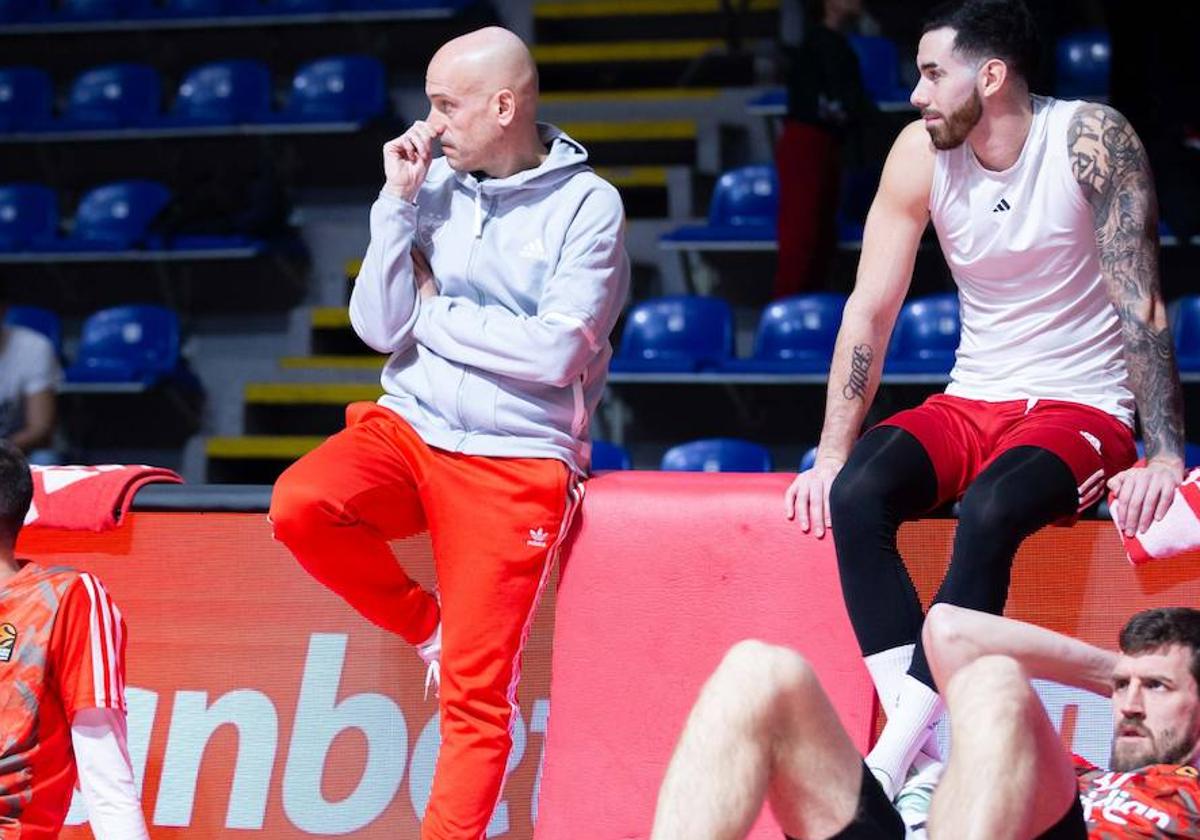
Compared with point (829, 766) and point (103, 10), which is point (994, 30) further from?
point (103, 10)

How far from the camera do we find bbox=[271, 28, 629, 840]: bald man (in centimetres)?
363

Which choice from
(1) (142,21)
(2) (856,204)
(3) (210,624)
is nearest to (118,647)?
(3) (210,624)

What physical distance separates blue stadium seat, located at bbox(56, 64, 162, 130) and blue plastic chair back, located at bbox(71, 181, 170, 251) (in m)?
0.48

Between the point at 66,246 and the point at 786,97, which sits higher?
the point at 786,97

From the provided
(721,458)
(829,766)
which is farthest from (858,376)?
(721,458)

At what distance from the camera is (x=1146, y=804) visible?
2941 millimetres

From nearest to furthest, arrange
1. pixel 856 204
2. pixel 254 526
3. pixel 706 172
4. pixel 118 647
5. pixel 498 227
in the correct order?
pixel 118 647 → pixel 498 227 → pixel 254 526 → pixel 856 204 → pixel 706 172

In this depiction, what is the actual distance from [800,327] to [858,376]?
336 cm

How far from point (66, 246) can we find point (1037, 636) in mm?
6552

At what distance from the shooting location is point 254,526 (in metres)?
4.16

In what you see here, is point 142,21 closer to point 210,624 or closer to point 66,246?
point 66,246

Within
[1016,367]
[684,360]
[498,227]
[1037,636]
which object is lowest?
[684,360]

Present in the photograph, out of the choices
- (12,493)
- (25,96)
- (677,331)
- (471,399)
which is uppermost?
(25,96)

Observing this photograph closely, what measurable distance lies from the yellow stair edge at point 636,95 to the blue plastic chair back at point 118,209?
1.98 metres
